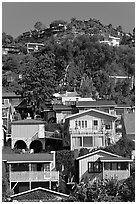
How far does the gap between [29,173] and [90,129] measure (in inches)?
132

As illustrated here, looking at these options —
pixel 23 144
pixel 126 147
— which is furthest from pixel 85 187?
pixel 23 144

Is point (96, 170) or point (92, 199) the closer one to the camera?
point (92, 199)

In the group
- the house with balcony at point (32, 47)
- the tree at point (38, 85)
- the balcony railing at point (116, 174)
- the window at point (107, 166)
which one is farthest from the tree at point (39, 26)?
the balcony railing at point (116, 174)

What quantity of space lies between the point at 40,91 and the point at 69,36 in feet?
46.6

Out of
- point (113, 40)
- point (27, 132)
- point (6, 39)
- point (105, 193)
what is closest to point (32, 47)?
point (6, 39)

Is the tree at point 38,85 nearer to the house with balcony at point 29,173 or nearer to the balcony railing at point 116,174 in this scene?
the house with balcony at point 29,173

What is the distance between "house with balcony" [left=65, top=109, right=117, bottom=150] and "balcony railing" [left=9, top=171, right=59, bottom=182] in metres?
2.49

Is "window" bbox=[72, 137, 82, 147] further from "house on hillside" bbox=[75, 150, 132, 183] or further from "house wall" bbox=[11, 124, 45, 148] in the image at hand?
"house on hillside" bbox=[75, 150, 132, 183]

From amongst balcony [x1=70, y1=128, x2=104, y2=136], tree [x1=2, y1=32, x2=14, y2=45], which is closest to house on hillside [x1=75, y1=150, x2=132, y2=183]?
balcony [x1=70, y1=128, x2=104, y2=136]

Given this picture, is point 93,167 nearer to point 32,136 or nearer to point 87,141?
point 87,141

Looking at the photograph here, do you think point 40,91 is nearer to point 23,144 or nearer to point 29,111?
point 29,111

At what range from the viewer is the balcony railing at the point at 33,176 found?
9.55 meters

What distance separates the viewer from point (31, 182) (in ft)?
31.6

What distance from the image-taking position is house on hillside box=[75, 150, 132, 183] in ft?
31.8
